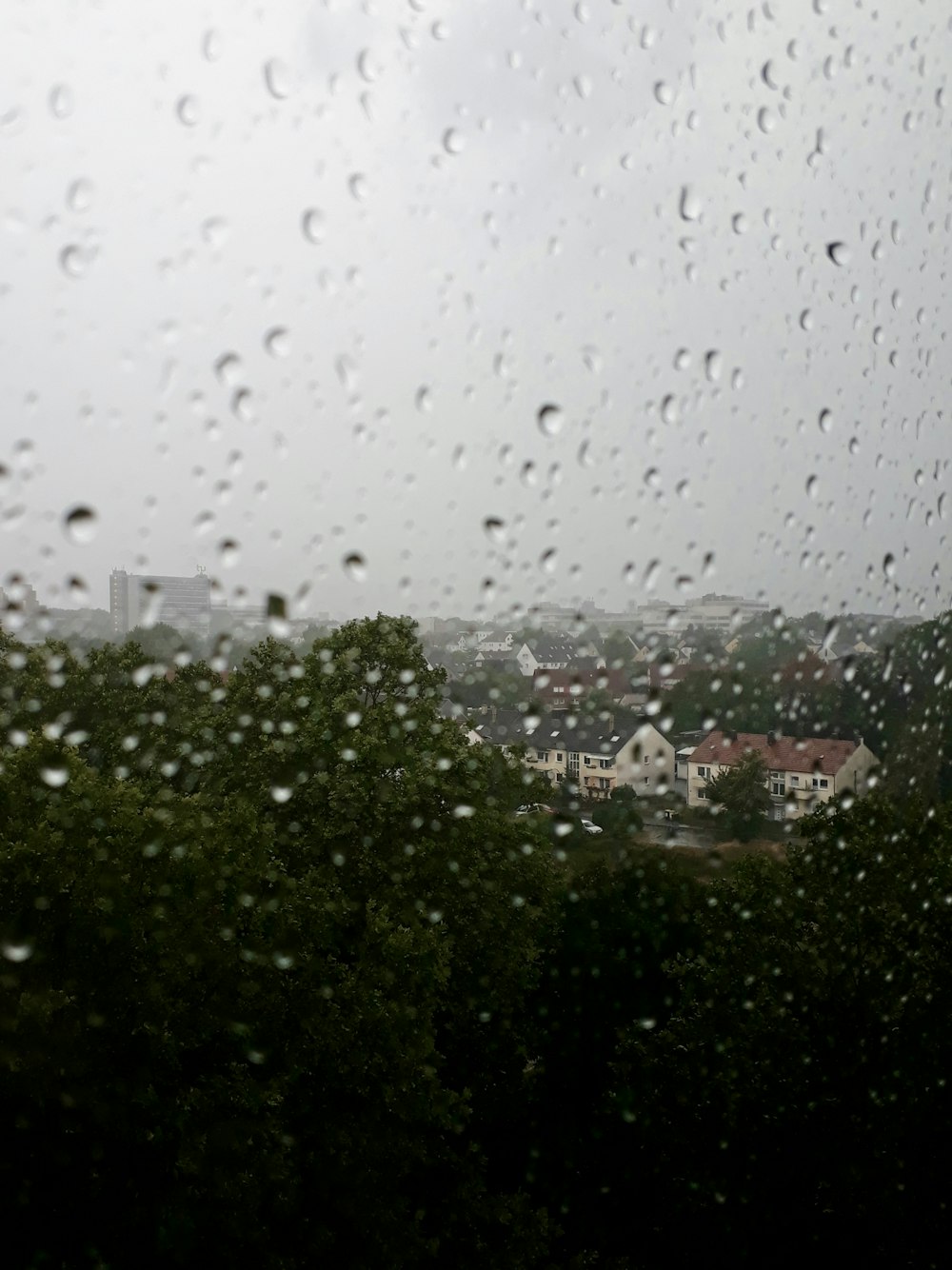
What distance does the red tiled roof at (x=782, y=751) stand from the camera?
331 centimetres

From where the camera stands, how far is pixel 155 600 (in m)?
1.98

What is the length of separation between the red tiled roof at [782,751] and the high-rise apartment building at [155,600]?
1.85 metres

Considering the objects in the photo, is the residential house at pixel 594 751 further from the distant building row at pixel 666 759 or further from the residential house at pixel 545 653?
the residential house at pixel 545 653

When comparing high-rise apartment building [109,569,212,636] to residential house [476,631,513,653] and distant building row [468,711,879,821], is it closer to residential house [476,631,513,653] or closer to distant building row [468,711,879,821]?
residential house [476,631,513,653]

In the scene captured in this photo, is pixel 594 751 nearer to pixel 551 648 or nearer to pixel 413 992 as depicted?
pixel 551 648

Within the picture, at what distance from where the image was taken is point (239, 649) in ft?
7.82

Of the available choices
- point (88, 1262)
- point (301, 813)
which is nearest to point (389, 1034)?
point (301, 813)

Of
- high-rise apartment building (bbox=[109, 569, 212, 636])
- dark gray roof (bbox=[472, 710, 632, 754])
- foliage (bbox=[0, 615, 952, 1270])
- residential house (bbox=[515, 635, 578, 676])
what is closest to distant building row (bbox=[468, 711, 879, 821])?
dark gray roof (bbox=[472, 710, 632, 754])

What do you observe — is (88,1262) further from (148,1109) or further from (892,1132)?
(892,1132)

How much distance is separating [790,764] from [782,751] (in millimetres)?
68

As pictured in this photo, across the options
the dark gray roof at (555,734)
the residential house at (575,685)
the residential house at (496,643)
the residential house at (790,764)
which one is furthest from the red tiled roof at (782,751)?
the residential house at (496,643)

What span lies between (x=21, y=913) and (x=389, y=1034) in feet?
6.64

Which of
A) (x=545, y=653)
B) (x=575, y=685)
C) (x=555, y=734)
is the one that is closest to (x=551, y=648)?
(x=545, y=653)

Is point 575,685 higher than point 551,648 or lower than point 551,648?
lower
